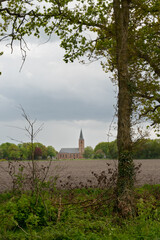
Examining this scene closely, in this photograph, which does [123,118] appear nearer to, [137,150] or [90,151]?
[137,150]

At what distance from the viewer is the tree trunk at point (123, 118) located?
30.9ft

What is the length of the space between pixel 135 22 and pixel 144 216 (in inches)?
414

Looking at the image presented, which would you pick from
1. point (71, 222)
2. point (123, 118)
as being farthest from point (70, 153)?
point (71, 222)

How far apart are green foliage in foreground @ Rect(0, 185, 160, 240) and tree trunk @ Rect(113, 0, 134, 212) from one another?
729mm

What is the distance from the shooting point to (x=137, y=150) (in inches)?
377

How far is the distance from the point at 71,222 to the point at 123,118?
4.33m

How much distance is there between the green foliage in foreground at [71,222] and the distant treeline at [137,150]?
1899 mm

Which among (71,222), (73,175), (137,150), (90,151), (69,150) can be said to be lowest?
(71,222)

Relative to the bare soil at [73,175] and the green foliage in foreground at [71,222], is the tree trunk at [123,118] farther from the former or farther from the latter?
the green foliage in foreground at [71,222]

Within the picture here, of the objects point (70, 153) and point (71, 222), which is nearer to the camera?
point (71, 222)

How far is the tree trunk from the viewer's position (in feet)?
30.9

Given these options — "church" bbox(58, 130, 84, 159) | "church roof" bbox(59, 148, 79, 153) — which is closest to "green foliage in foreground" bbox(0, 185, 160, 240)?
"church" bbox(58, 130, 84, 159)

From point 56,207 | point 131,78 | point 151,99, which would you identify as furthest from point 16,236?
point 151,99

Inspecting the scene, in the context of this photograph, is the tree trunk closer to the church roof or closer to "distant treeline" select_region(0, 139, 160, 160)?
"distant treeline" select_region(0, 139, 160, 160)
